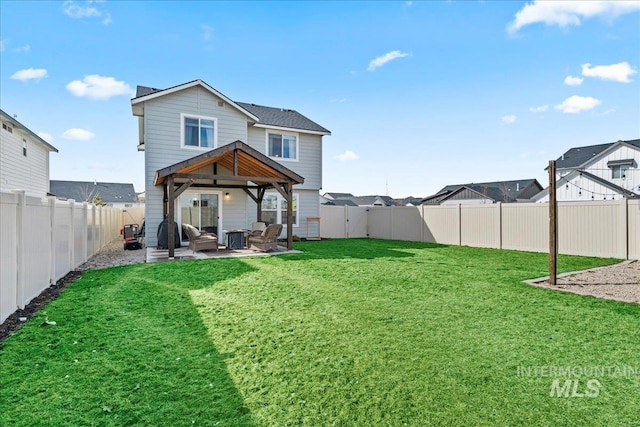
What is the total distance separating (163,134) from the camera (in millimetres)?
12766

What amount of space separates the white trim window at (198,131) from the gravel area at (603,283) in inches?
471

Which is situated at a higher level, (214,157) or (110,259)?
(214,157)

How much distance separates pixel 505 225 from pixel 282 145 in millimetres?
10294

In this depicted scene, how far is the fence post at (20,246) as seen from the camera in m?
4.78

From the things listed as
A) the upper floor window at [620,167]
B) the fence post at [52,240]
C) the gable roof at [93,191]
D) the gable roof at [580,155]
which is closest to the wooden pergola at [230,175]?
the fence post at [52,240]

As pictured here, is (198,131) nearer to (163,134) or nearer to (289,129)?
(163,134)

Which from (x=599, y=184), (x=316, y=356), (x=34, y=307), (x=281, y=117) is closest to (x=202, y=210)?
(x=281, y=117)

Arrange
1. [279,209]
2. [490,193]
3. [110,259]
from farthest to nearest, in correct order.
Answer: [490,193], [279,209], [110,259]

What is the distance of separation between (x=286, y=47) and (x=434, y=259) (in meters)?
10.9

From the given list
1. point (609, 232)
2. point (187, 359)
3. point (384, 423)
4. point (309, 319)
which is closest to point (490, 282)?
point (309, 319)

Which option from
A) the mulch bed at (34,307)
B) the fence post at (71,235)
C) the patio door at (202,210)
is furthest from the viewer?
the patio door at (202,210)

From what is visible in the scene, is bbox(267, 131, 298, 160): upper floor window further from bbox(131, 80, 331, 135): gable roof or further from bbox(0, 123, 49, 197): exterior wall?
bbox(0, 123, 49, 197): exterior wall

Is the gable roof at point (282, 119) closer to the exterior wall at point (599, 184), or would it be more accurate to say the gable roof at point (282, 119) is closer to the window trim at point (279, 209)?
the window trim at point (279, 209)

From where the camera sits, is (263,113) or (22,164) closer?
(22,164)
